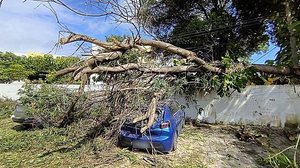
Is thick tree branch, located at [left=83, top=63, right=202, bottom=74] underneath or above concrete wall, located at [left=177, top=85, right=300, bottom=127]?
above

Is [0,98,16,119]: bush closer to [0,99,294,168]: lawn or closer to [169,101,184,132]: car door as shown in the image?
[0,99,294,168]: lawn

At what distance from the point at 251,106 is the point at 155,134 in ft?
17.0

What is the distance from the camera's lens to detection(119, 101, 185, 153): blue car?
23.7ft

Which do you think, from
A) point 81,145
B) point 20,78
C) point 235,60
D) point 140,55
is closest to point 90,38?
point 140,55

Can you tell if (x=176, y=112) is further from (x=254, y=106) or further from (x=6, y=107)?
(x=6, y=107)

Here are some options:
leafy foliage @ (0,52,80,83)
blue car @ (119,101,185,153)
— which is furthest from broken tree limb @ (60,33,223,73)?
leafy foliage @ (0,52,80,83)

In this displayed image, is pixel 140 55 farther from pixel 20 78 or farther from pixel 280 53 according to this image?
pixel 20 78

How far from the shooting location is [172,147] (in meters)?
7.53

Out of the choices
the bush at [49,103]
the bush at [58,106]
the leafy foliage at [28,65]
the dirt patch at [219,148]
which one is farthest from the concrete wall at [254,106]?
the leafy foliage at [28,65]

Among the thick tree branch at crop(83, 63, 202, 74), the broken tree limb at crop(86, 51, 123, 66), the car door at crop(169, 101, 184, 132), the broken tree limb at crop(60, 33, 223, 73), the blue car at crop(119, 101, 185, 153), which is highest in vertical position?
the broken tree limb at crop(60, 33, 223, 73)

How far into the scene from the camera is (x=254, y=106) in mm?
10867

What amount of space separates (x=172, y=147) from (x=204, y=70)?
11.9 feet

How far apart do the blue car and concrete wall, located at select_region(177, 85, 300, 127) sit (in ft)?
12.9

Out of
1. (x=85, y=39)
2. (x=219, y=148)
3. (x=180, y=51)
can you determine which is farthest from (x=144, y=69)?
(x=219, y=148)
